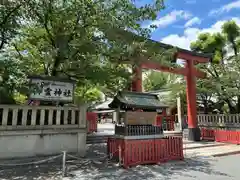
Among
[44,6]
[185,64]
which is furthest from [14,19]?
[185,64]

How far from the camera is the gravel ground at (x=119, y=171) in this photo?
638 centimetres

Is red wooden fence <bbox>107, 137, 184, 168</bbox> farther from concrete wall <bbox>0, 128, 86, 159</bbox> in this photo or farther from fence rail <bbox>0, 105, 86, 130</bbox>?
fence rail <bbox>0, 105, 86, 130</bbox>

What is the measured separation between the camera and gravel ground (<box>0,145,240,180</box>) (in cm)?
638

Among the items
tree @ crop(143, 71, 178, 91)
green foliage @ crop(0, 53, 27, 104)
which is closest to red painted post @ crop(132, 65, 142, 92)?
green foliage @ crop(0, 53, 27, 104)

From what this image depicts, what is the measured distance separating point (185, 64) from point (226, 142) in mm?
5818

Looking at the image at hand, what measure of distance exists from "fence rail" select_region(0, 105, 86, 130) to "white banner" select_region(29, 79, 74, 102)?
1.24ft

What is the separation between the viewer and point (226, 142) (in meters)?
13.9

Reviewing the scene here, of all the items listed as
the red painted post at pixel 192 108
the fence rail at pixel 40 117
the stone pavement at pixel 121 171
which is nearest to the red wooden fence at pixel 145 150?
the stone pavement at pixel 121 171

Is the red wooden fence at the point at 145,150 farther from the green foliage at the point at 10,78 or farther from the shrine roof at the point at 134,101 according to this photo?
the green foliage at the point at 10,78

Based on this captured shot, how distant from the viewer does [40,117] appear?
7.63 m

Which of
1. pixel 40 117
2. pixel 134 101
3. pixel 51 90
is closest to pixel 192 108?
pixel 134 101

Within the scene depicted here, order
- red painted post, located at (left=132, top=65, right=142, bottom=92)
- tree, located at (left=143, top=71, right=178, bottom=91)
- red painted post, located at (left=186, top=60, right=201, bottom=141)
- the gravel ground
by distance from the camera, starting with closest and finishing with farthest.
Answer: the gravel ground → red painted post, located at (left=132, top=65, right=142, bottom=92) → red painted post, located at (left=186, top=60, right=201, bottom=141) → tree, located at (left=143, top=71, right=178, bottom=91)

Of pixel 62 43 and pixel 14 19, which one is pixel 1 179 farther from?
pixel 14 19

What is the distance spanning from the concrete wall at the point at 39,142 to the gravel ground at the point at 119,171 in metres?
0.44
